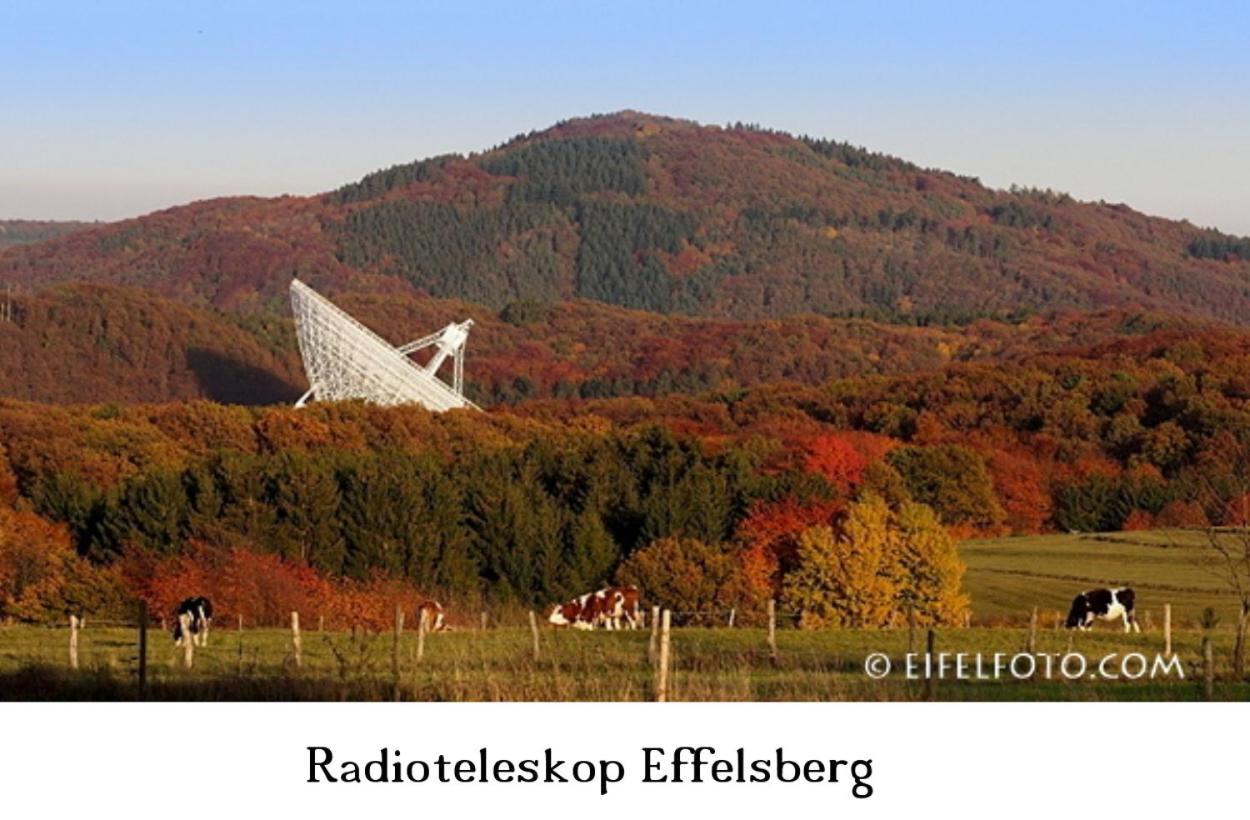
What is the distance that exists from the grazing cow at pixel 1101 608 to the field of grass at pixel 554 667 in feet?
1.30

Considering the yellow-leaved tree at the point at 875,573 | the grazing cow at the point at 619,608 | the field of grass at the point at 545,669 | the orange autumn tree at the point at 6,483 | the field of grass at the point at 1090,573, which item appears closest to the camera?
the field of grass at the point at 545,669

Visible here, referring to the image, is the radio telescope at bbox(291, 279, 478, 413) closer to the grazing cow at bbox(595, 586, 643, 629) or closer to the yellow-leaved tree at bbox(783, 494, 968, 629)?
the yellow-leaved tree at bbox(783, 494, 968, 629)

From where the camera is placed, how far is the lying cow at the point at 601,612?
47.1 m

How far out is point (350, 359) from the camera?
89.9m

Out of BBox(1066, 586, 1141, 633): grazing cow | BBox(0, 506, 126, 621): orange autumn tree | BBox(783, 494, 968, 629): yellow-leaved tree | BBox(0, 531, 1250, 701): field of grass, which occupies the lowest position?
BBox(0, 506, 126, 621): orange autumn tree

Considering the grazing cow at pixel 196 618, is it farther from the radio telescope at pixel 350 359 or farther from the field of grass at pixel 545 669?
the radio telescope at pixel 350 359

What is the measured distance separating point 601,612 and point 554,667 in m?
23.2

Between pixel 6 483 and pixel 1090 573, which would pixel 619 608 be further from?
pixel 6 483

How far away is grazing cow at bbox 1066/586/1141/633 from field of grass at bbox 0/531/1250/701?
15.6 inches

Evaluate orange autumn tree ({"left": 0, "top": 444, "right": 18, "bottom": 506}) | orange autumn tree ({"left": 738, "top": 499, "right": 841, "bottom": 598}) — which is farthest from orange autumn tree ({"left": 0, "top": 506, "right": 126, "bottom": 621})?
orange autumn tree ({"left": 738, "top": 499, "right": 841, "bottom": 598})

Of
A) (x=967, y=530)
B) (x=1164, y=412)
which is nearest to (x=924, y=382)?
(x=1164, y=412)

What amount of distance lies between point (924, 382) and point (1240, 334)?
1565 inches

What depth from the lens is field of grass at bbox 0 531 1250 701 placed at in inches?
838

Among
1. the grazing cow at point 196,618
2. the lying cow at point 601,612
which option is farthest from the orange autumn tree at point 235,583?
the grazing cow at point 196,618
